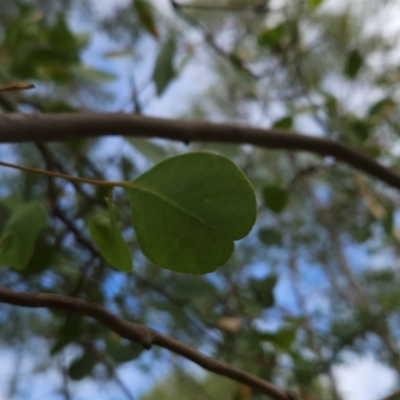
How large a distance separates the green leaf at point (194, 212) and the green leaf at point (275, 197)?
0.22 m

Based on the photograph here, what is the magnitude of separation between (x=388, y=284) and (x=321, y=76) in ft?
1.56

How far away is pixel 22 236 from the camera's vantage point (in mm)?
180

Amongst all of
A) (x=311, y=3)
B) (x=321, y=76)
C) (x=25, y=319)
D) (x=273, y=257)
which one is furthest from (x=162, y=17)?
(x=311, y=3)

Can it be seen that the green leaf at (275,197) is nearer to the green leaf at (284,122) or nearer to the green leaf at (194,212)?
the green leaf at (284,122)

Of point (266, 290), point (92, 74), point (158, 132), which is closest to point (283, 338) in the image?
point (266, 290)

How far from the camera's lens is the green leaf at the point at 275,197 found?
342 millimetres

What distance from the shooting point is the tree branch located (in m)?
0.12

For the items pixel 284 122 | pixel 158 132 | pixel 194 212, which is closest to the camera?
pixel 194 212

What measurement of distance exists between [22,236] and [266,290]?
0.66 feet

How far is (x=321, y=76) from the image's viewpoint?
3.51 ft

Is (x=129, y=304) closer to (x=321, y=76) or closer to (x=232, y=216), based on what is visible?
(x=232, y=216)

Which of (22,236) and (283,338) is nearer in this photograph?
(22,236)

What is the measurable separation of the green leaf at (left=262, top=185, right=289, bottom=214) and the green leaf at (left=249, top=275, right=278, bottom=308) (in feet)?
0.16

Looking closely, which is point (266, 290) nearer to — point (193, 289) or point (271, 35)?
point (193, 289)
